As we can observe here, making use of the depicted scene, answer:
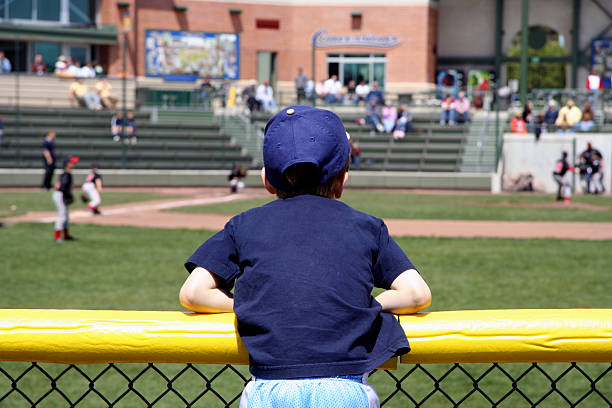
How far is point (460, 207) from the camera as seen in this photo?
1007 inches

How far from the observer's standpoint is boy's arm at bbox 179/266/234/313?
8.31 feet

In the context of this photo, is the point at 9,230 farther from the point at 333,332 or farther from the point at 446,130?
the point at 446,130

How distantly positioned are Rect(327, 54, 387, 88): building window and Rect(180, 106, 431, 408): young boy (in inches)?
1846

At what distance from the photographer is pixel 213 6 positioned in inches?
1879

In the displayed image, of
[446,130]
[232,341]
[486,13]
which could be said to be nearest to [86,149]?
[446,130]

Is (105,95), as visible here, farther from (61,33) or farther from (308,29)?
(308,29)

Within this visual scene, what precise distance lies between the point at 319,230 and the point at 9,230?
16748mm

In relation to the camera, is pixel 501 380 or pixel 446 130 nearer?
pixel 501 380

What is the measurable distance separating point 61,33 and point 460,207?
26.2m

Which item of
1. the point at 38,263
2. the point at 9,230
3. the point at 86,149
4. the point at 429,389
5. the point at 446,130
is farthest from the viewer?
the point at 446,130

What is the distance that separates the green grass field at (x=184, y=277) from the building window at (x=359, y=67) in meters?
32.2

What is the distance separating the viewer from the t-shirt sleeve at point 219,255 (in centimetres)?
252

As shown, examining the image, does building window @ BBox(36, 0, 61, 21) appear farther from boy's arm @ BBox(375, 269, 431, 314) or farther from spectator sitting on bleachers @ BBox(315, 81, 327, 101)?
boy's arm @ BBox(375, 269, 431, 314)

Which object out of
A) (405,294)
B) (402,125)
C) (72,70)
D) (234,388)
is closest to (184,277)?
(234,388)
